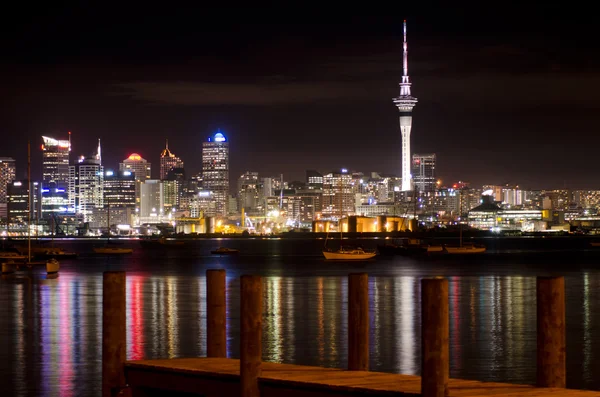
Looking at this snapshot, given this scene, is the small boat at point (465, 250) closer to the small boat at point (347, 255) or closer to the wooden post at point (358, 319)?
the small boat at point (347, 255)

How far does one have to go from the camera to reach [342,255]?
11006cm

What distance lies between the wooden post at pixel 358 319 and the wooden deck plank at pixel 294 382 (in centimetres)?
109

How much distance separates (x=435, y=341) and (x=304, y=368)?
3561 millimetres

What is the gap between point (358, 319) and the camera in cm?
1684

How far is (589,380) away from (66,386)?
42.0 feet

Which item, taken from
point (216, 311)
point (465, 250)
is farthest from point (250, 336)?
point (465, 250)

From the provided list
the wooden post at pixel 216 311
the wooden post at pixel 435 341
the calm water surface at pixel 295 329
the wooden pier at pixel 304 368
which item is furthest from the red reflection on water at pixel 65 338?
the wooden post at pixel 435 341

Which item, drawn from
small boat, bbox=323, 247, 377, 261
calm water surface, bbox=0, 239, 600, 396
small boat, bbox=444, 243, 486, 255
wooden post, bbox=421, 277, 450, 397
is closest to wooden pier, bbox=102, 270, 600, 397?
wooden post, bbox=421, 277, 450, 397

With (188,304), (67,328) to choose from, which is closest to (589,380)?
(67,328)

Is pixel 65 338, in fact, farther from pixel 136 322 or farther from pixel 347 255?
pixel 347 255

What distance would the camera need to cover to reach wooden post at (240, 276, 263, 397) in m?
14.9

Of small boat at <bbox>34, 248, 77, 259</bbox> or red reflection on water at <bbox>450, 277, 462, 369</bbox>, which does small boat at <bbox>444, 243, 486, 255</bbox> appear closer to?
small boat at <bbox>34, 248, 77, 259</bbox>

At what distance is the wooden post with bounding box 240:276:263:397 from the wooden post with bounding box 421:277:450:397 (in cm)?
286

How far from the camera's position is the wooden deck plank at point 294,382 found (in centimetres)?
1404
